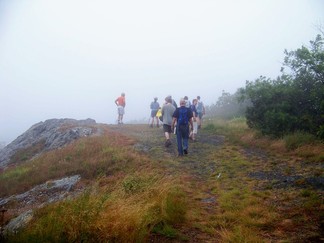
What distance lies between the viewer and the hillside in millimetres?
4598

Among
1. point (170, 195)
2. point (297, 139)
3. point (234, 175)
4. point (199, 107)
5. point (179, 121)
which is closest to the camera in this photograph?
point (170, 195)

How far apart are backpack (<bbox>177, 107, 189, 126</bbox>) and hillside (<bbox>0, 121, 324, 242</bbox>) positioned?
143cm

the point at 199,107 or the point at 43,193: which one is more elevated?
the point at 199,107

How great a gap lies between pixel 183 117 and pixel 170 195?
5.65 m

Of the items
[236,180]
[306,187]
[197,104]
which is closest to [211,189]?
[236,180]

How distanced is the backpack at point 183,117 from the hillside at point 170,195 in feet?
4.68

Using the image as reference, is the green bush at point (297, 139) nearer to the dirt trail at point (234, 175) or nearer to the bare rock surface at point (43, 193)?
the dirt trail at point (234, 175)

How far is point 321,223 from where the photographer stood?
494cm

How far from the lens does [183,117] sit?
38.3ft

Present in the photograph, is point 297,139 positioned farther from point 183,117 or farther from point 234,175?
point 183,117

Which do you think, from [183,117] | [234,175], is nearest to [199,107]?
[183,117]

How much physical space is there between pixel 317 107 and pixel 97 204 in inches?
419

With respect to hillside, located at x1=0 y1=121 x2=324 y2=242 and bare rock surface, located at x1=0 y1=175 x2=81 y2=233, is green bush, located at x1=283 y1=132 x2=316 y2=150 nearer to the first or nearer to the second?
hillside, located at x1=0 y1=121 x2=324 y2=242

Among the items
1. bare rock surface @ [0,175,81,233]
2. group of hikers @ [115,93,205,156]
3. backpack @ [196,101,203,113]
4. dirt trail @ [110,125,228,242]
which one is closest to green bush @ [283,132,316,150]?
dirt trail @ [110,125,228,242]
